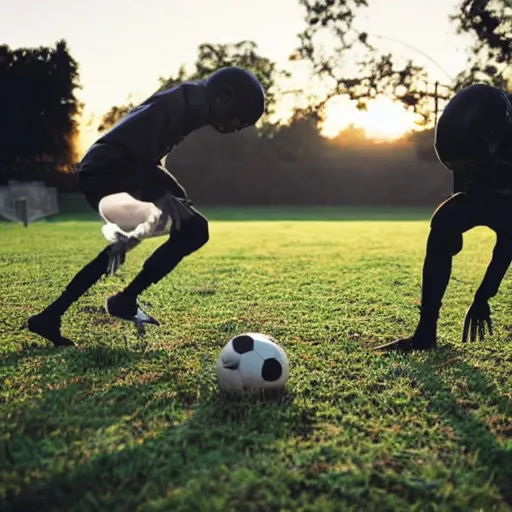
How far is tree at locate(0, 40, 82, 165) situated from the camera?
32531 mm

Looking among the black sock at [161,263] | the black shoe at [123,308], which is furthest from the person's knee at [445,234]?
the black shoe at [123,308]

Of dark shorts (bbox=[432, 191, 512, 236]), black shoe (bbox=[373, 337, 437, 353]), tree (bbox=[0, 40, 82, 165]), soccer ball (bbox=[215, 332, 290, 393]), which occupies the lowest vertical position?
black shoe (bbox=[373, 337, 437, 353])

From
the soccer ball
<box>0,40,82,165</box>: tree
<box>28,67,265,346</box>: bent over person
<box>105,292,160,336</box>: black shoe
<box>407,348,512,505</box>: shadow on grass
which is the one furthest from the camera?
<box>0,40,82,165</box>: tree

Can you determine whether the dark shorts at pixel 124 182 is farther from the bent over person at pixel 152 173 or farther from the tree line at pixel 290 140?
the tree line at pixel 290 140

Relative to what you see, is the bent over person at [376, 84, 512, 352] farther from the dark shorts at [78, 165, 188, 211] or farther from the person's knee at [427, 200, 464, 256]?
Answer: the dark shorts at [78, 165, 188, 211]

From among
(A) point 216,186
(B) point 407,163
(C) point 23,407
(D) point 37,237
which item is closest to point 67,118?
(A) point 216,186

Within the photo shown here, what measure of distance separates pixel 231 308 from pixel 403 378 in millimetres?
2321

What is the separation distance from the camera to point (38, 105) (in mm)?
33312

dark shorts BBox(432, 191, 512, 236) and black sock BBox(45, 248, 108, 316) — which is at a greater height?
dark shorts BBox(432, 191, 512, 236)

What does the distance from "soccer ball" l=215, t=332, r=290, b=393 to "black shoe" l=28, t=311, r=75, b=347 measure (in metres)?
1.43

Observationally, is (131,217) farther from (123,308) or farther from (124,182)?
(123,308)

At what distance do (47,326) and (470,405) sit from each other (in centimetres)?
260

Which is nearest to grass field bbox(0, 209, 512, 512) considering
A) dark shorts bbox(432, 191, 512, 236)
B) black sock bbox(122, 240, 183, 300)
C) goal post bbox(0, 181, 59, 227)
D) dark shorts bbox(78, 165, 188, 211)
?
black sock bbox(122, 240, 183, 300)

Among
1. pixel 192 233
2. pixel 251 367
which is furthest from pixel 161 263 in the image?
pixel 251 367
